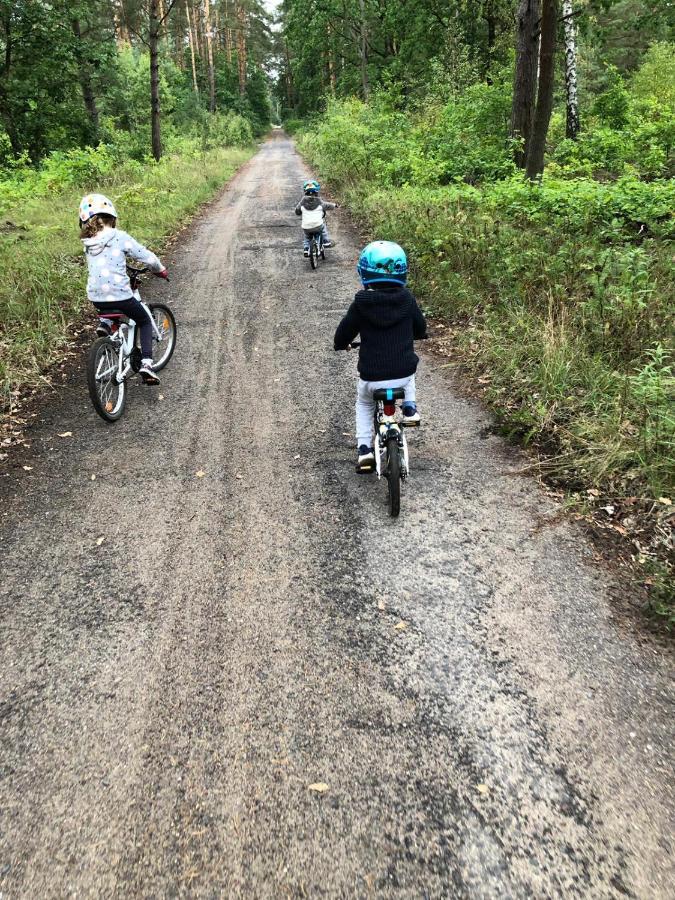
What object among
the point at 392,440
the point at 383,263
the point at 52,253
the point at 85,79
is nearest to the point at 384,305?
the point at 383,263

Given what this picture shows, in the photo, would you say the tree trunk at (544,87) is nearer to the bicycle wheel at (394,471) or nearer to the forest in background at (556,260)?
the forest in background at (556,260)

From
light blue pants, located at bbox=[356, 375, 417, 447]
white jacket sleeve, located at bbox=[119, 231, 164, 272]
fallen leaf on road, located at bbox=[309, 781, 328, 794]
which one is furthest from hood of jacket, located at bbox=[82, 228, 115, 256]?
fallen leaf on road, located at bbox=[309, 781, 328, 794]

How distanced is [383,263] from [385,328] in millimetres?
475

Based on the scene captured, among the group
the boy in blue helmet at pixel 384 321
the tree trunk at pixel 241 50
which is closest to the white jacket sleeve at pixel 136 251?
the boy in blue helmet at pixel 384 321

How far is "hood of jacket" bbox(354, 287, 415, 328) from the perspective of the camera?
4.00 meters

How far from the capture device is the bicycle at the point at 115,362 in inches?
209

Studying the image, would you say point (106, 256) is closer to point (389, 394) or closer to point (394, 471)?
A: point (389, 394)

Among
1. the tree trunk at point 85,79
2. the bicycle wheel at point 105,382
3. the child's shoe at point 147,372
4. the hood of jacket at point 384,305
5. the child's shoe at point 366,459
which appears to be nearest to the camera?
the hood of jacket at point 384,305

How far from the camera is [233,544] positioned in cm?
401

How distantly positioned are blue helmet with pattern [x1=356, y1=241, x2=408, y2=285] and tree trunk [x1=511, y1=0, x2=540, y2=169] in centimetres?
953

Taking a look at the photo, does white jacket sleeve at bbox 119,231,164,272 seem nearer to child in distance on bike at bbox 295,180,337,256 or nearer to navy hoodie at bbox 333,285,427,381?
navy hoodie at bbox 333,285,427,381

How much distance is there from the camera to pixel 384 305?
4.02 m

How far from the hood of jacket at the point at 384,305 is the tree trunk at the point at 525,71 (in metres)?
9.58

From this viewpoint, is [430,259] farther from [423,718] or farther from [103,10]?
[103,10]
